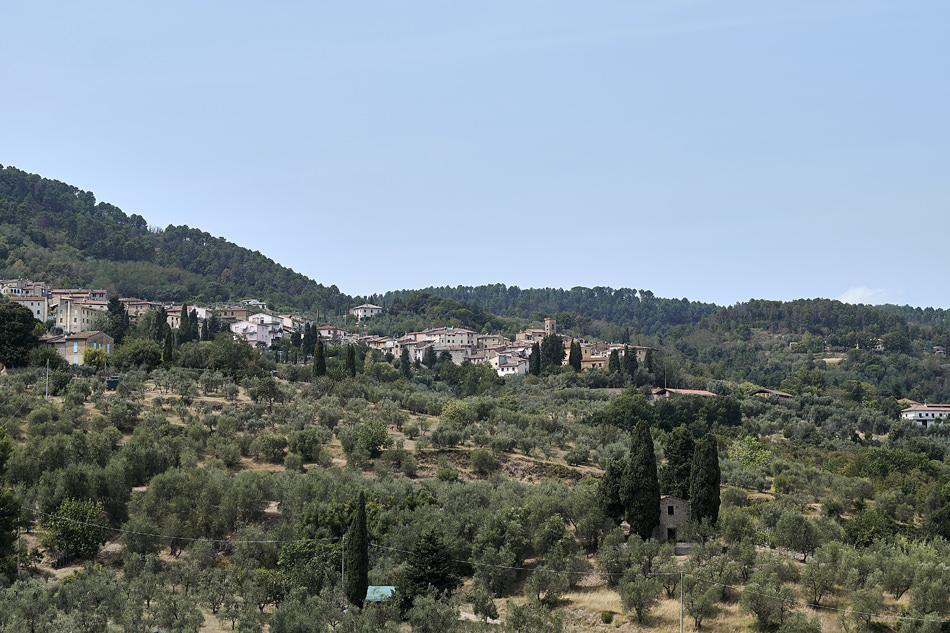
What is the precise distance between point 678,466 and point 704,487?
18.6 ft

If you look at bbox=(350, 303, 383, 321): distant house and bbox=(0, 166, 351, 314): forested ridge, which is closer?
bbox=(0, 166, 351, 314): forested ridge

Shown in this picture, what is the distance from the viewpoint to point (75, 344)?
71000 millimetres

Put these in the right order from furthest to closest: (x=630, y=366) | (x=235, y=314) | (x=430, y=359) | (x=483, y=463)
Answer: (x=235, y=314) → (x=430, y=359) → (x=630, y=366) → (x=483, y=463)

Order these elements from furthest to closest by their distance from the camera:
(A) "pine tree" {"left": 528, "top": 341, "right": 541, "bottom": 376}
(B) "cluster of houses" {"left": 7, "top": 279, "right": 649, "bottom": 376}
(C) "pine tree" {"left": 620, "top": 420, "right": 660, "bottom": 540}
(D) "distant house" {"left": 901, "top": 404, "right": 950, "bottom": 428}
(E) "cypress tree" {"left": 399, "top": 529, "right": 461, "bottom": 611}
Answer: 1. (A) "pine tree" {"left": 528, "top": 341, "right": 541, "bottom": 376}
2. (B) "cluster of houses" {"left": 7, "top": 279, "right": 649, "bottom": 376}
3. (D) "distant house" {"left": 901, "top": 404, "right": 950, "bottom": 428}
4. (C) "pine tree" {"left": 620, "top": 420, "right": 660, "bottom": 540}
5. (E) "cypress tree" {"left": 399, "top": 529, "right": 461, "bottom": 611}

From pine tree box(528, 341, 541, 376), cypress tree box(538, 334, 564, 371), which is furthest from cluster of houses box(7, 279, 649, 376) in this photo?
pine tree box(528, 341, 541, 376)

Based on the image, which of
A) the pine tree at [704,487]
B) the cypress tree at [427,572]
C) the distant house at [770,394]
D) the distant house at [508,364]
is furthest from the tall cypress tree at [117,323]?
the distant house at [770,394]

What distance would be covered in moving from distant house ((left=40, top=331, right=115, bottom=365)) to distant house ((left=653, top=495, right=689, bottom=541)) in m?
48.9

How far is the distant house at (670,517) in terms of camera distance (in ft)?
130

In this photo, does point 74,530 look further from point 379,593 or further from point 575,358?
point 575,358

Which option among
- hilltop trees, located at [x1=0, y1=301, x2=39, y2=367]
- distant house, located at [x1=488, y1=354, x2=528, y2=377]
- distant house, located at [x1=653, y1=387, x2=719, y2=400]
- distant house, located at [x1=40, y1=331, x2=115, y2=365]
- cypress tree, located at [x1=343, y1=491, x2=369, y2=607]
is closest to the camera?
cypress tree, located at [x1=343, y1=491, x2=369, y2=607]

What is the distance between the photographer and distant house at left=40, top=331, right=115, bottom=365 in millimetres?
70062

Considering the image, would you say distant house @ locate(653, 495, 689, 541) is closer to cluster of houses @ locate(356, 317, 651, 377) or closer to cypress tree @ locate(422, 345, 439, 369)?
cypress tree @ locate(422, 345, 439, 369)

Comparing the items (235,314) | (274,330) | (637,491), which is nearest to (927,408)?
(637,491)

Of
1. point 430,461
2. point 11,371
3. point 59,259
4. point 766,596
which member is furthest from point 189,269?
point 766,596
